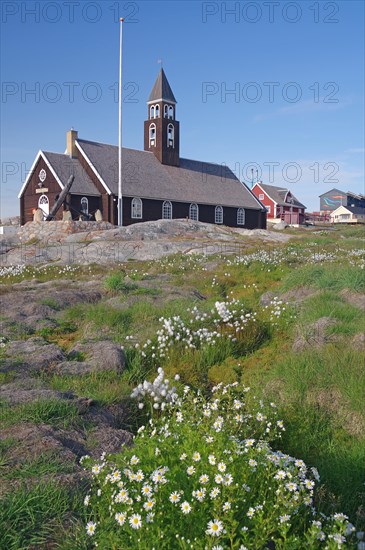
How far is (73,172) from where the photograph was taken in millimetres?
37500

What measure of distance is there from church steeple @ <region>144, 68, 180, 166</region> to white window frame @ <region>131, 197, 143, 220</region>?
6806mm

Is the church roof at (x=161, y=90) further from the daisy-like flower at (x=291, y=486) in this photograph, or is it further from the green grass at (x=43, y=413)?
the daisy-like flower at (x=291, y=486)

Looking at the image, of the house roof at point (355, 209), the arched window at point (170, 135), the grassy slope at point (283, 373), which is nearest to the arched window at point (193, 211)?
the arched window at point (170, 135)

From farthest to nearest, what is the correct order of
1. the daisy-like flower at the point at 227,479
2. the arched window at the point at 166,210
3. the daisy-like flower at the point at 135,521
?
the arched window at the point at 166,210 < the daisy-like flower at the point at 227,479 < the daisy-like flower at the point at 135,521

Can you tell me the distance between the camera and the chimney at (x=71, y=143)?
3859 cm

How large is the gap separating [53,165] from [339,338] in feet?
110

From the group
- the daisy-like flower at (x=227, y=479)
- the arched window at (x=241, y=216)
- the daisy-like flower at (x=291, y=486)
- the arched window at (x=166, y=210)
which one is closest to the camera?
the daisy-like flower at (x=227, y=479)

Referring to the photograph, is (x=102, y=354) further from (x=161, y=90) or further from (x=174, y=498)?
(x=161, y=90)

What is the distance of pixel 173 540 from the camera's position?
2.90 m

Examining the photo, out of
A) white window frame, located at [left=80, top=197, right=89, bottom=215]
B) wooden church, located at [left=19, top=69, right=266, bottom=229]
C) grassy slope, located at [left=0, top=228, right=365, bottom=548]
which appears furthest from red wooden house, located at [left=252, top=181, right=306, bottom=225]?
grassy slope, located at [left=0, top=228, right=365, bottom=548]

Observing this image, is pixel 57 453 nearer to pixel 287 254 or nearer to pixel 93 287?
pixel 93 287

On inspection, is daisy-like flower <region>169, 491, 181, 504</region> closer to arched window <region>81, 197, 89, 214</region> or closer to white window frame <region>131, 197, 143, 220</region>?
arched window <region>81, 197, 89, 214</region>

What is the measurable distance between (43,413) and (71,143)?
3671cm

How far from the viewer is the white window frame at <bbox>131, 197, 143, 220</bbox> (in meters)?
37.9
